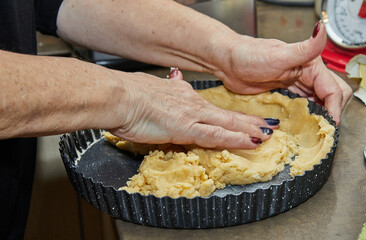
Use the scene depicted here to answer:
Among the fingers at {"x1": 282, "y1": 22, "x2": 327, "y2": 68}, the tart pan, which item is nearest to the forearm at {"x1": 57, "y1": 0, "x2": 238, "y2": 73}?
the fingers at {"x1": 282, "y1": 22, "x2": 327, "y2": 68}

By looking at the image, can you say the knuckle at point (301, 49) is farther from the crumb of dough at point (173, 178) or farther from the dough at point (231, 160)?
the crumb of dough at point (173, 178)

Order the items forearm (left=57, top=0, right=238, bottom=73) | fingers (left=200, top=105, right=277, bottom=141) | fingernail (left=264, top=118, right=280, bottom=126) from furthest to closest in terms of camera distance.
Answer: forearm (left=57, top=0, right=238, bottom=73) → fingernail (left=264, top=118, right=280, bottom=126) → fingers (left=200, top=105, right=277, bottom=141)

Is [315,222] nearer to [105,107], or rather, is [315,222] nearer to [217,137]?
[217,137]

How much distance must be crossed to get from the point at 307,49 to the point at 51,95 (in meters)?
0.64

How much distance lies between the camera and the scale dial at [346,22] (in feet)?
4.88

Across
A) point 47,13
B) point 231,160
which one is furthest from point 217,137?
point 47,13

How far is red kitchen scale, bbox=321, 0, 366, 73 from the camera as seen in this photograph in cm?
149

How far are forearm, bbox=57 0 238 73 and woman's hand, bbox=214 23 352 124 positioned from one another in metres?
0.06

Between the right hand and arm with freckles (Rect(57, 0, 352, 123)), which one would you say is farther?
arm with freckles (Rect(57, 0, 352, 123))

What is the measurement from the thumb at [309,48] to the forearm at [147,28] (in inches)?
7.0

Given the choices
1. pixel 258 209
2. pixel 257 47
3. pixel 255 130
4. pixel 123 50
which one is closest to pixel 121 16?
pixel 123 50

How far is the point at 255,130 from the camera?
3.43 feet

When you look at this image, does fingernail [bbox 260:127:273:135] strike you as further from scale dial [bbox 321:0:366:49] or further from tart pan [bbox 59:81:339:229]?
scale dial [bbox 321:0:366:49]

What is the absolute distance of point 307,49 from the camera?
1.08 meters
